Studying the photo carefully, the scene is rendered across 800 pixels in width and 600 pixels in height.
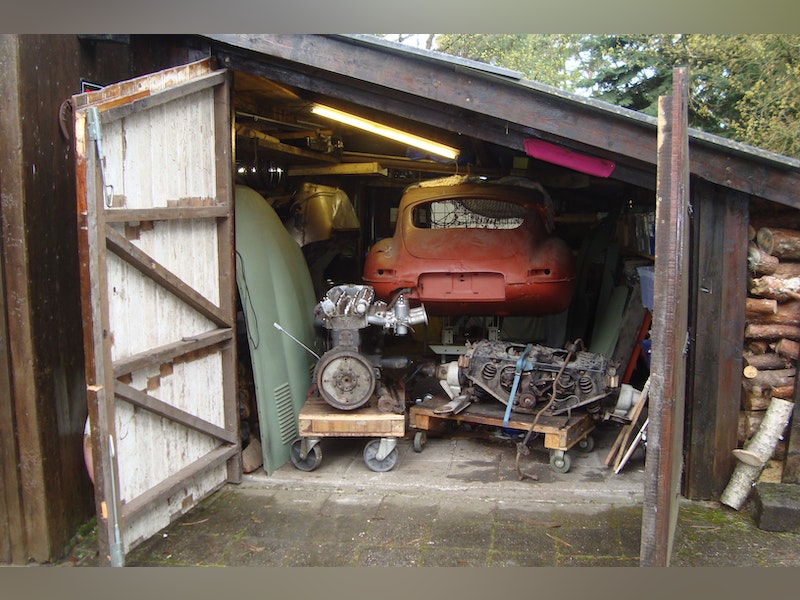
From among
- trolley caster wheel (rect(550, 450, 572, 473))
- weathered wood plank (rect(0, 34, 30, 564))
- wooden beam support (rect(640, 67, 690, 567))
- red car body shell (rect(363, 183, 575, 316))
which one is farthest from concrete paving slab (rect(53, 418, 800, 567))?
red car body shell (rect(363, 183, 575, 316))

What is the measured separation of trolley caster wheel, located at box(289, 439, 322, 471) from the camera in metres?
5.47

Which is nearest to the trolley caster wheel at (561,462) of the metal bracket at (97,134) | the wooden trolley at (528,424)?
the wooden trolley at (528,424)

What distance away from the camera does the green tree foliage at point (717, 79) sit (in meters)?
11.0

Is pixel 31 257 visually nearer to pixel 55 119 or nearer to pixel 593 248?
pixel 55 119

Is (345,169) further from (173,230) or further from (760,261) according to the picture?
(760,261)

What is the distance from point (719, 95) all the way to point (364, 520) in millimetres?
12017

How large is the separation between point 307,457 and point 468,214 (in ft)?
9.48

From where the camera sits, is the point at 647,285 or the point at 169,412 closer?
the point at 169,412

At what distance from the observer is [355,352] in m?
5.43

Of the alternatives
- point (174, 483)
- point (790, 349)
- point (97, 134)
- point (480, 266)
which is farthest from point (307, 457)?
point (790, 349)

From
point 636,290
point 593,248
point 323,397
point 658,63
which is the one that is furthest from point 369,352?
point 658,63

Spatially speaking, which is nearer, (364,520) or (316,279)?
(364,520)

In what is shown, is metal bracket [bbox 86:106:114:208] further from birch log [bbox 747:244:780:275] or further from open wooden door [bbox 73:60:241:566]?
birch log [bbox 747:244:780:275]

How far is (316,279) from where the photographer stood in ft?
28.4
